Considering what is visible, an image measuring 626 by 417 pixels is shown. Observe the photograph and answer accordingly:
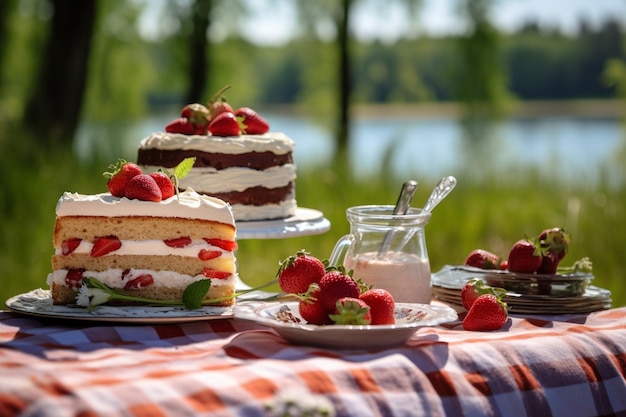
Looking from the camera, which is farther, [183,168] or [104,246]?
[183,168]

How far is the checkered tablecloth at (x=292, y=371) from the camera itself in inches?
55.4

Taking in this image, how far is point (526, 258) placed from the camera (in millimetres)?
2277

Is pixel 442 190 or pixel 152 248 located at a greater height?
pixel 442 190

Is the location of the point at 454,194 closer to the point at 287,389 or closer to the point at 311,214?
the point at 311,214

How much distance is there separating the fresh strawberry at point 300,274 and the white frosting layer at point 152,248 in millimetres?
245

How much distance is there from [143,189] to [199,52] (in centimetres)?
726

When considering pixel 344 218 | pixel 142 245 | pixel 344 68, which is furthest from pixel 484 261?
pixel 344 68

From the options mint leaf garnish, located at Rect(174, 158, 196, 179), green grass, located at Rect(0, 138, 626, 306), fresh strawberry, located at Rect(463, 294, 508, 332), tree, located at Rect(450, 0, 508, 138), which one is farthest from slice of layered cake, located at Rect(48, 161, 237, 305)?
tree, located at Rect(450, 0, 508, 138)

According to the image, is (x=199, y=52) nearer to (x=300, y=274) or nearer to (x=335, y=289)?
(x=300, y=274)

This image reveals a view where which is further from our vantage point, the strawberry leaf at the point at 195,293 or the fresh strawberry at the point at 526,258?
the fresh strawberry at the point at 526,258

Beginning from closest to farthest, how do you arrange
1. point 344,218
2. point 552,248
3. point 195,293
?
point 195,293 → point 552,248 → point 344,218

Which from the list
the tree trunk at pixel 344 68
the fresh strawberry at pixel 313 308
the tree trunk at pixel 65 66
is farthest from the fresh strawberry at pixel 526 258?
the tree trunk at pixel 344 68

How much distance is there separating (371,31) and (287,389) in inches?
346

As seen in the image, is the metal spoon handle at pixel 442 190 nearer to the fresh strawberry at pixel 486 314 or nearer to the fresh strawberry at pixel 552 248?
the fresh strawberry at pixel 552 248
